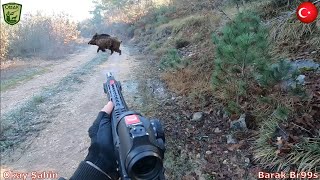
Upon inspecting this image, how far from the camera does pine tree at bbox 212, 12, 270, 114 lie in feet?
13.6

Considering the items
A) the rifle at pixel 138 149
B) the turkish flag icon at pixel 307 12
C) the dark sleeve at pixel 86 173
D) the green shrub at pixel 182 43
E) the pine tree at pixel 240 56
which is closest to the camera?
the rifle at pixel 138 149

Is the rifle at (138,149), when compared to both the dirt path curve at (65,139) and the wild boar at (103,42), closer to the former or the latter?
the wild boar at (103,42)

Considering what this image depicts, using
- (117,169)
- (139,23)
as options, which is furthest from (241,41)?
(139,23)

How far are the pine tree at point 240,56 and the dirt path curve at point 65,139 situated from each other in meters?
2.76

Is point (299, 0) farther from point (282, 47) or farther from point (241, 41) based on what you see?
point (241, 41)

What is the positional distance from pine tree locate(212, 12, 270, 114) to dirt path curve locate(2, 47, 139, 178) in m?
2.76

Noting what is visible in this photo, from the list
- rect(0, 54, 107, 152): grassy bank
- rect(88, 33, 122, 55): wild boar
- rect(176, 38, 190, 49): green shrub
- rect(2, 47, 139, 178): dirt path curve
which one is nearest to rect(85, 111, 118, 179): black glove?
rect(88, 33, 122, 55): wild boar

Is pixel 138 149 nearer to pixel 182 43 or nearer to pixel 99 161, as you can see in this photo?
pixel 99 161

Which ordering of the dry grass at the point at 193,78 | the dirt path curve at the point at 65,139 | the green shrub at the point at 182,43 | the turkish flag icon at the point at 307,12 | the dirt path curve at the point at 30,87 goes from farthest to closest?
the green shrub at the point at 182,43
the dirt path curve at the point at 30,87
the dry grass at the point at 193,78
the dirt path curve at the point at 65,139
the turkish flag icon at the point at 307,12

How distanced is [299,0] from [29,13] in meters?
18.6

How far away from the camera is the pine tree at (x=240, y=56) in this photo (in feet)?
13.6

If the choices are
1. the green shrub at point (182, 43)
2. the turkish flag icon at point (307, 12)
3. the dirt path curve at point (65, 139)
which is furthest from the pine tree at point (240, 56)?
the green shrub at point (182, 43)

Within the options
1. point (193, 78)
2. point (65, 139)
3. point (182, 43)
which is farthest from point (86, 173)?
point (182, 43)

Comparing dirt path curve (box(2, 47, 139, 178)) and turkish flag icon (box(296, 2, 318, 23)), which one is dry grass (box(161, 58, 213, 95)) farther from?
turkish flag icon (box(296, 2, 318, 23))
